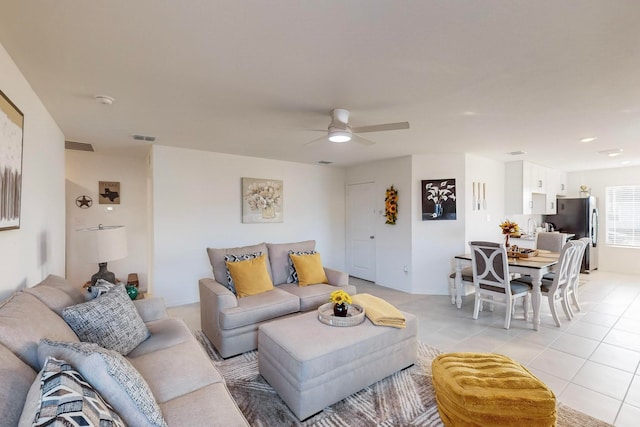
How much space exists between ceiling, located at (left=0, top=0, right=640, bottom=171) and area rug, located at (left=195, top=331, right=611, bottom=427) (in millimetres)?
2307

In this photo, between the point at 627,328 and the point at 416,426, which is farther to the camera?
the point at 627,328

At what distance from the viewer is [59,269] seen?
3.29 meters

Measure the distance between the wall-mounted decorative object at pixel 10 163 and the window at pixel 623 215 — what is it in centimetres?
968

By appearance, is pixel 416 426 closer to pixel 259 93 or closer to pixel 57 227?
pixel 259 93

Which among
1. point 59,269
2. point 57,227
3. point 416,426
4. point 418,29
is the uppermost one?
point 418,29

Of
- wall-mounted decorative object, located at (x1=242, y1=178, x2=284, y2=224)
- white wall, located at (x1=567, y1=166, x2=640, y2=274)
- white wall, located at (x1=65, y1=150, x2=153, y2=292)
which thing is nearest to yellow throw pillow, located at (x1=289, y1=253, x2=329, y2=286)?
wall-mounted decorative object, located at (x1=242, y1=178, x2=284, y2=224)

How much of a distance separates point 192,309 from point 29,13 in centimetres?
354

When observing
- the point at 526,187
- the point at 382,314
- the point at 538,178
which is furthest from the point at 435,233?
the point at 538,178

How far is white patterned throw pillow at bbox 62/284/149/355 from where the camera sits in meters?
1.65

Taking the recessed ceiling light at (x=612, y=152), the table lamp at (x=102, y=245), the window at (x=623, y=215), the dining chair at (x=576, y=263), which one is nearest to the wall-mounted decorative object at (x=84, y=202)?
the table lamp at (x=102, y=245)

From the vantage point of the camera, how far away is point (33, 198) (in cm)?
230

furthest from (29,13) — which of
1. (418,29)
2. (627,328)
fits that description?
(627,328)

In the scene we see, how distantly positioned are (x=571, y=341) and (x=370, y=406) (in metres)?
2.48

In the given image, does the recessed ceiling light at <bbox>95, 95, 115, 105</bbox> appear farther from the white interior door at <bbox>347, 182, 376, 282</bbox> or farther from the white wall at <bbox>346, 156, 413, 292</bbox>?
the white interior door at <bbox>347, 182, 376, 282</bbox>
